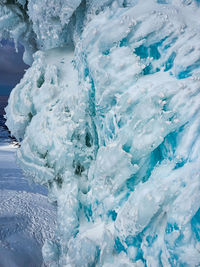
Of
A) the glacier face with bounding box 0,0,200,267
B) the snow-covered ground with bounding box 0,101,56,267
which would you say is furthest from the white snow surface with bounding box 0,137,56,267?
the glacier face with bounding box 0,0,200,267

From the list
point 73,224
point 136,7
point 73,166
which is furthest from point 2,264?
point 136,7

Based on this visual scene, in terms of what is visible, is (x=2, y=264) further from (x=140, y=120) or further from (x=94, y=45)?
(x=94, y=45)

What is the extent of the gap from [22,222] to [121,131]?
138 inches

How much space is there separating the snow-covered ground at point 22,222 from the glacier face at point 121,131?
941 millimetres

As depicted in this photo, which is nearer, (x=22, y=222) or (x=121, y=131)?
(x=121, y=131)

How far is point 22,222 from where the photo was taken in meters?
4.61

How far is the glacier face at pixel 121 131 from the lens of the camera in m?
1.75

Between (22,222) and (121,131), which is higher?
(121,131)

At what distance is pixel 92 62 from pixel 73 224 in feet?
5.57

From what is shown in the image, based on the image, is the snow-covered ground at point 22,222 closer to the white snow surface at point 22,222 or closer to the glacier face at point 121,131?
the white snow surface at point 22,222

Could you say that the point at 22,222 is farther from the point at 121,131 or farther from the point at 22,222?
the point at 121,131

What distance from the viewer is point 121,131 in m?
2.11

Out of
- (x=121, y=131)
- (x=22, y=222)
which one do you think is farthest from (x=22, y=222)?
(x=121, y=131)

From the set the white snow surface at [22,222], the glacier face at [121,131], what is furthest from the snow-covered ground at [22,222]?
the glacier face at [121,131]
